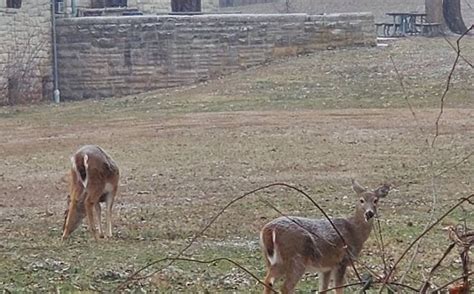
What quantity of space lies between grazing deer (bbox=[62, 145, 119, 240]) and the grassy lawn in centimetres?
21

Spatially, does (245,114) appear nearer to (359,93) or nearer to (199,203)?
(359,93)

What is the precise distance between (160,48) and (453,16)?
1165 centimetres

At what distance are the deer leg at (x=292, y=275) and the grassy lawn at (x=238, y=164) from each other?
629 mm

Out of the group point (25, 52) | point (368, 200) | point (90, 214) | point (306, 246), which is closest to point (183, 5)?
point (25, 52)

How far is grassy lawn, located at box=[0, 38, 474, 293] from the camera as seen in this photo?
9359 mm

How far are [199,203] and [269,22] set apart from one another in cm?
1747

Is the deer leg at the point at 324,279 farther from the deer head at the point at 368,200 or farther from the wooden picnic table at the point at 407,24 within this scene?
the wooden picnic table at the point at 407,24

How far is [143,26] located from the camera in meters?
29.9

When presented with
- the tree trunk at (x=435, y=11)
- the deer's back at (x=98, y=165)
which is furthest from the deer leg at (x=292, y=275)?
the tree trunk at (x=435, y=11)

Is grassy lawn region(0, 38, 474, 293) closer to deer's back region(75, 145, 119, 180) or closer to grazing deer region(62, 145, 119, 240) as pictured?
grazing deer region(62, 145, 119, 240)

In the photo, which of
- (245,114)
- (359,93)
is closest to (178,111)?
(245,114)

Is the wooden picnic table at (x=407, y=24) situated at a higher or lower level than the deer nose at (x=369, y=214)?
lower

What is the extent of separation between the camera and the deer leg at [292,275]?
24.0ft

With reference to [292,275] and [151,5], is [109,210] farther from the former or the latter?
[151,5]
